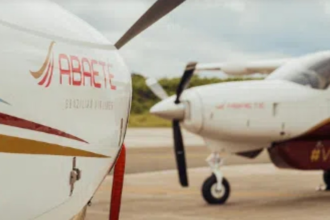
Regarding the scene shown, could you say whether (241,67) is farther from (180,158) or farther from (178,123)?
(178,123)

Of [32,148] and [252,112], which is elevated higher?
[252,112]

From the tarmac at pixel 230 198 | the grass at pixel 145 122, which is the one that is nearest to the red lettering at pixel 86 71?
the tarmac at pixel 230 198

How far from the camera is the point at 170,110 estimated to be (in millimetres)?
11914

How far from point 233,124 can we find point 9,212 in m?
8.29

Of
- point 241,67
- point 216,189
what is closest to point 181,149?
point 216,189

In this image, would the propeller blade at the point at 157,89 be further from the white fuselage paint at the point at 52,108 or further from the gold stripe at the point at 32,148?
the gold stripe at the point at 32,148

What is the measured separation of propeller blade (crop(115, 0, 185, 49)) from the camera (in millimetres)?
4975

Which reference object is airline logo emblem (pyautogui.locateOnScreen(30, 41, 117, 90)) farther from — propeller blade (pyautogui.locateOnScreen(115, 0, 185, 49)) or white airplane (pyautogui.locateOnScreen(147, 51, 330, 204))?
white airplane (pyautogui.locateOnScreen(147, 51, 330, 204))

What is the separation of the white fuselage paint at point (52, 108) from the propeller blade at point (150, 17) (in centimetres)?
39

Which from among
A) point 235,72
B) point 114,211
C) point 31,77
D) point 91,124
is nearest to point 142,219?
point 114,211

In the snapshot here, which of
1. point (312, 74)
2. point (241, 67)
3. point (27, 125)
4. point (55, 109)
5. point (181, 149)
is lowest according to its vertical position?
point (27, 125)

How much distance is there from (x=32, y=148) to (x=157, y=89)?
9.95 meters

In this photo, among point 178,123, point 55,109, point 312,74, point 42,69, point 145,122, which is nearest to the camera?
point 42,69

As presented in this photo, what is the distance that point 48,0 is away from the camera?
4703 millimetres
